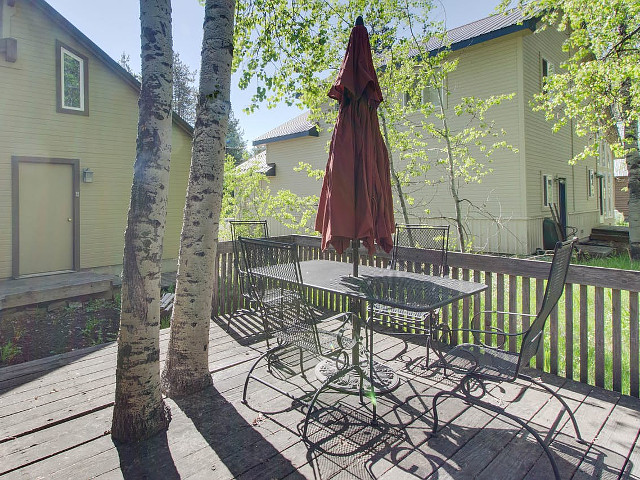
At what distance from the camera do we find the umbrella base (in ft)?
9.48

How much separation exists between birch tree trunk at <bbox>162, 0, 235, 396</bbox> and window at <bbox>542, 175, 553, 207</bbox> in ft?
35.7

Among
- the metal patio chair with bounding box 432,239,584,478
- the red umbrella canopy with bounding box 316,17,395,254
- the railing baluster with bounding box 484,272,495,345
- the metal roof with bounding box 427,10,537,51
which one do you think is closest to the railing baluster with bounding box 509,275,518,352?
the railing baluster with bounding box 484,272,495,345

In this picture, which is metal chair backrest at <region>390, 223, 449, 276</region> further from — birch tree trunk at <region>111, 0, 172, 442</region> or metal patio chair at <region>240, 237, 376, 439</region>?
birch tree trunk at <region>111, 0, 172, 442</region>

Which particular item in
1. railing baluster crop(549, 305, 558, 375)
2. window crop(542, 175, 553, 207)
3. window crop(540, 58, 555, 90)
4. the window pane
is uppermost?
window crop(540, 58, 555, 90)

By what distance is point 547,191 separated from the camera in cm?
1162

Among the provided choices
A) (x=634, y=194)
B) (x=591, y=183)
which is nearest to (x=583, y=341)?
(x=634, y=194)

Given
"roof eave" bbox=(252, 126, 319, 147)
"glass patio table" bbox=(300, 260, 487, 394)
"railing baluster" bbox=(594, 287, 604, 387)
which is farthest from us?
"roof eave" bbox=(252, 126, 319, 147)

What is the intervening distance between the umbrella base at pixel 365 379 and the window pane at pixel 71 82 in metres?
7.99

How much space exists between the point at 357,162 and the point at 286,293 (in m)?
1.04

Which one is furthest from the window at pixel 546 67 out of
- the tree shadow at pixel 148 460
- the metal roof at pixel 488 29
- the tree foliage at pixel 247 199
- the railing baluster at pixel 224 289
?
the tree shadow at pixel 148 460

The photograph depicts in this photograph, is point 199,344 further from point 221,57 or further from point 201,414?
point 221,57

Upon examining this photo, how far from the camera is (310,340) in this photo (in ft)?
8.65

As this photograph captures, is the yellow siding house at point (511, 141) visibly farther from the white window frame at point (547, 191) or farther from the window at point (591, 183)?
the window at point (591, 183)

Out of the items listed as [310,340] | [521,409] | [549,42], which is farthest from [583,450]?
[549,42]
